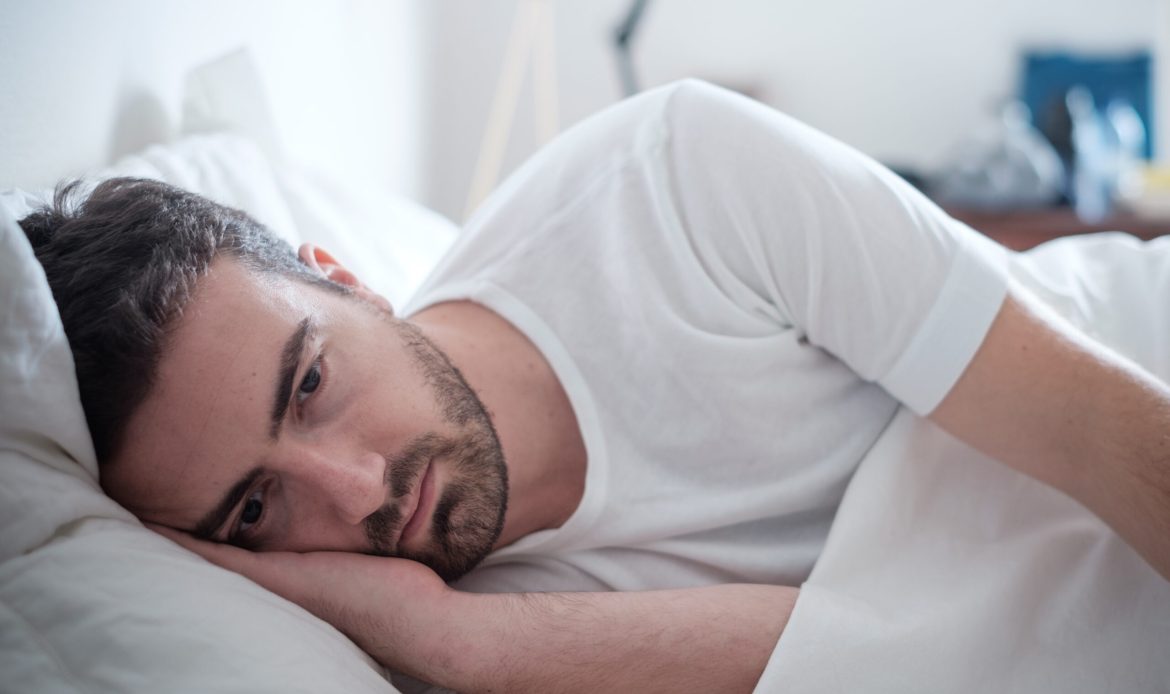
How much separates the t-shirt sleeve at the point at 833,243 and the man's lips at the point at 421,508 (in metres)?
0.42

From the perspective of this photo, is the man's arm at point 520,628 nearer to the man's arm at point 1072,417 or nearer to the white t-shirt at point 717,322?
the white t-shirt at point 717,322

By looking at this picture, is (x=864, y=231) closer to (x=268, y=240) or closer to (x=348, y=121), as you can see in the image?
(x=268, y=240)

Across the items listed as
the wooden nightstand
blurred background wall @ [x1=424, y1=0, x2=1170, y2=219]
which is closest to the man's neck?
the wooden nightstand

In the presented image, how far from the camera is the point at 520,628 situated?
3.05 feet

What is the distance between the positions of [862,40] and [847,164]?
2444 millimetres

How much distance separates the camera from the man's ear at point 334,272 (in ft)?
3.79

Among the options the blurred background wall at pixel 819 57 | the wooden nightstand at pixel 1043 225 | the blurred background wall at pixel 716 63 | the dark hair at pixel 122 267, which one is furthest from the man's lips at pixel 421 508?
the blurred background wall at pixel 819 57

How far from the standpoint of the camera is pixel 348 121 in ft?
7.78

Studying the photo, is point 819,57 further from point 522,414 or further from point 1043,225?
point 522,414

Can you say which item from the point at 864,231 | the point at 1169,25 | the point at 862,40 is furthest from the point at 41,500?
the point at 1169,25

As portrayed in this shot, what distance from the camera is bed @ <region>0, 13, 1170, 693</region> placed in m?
0.74

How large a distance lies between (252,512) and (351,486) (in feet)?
0.42

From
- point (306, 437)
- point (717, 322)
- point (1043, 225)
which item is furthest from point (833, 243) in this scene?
point (1043, 225)

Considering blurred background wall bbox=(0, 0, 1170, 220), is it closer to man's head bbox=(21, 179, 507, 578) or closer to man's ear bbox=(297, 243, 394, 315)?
man's ear bbox=(297, 243, 394, 315)
